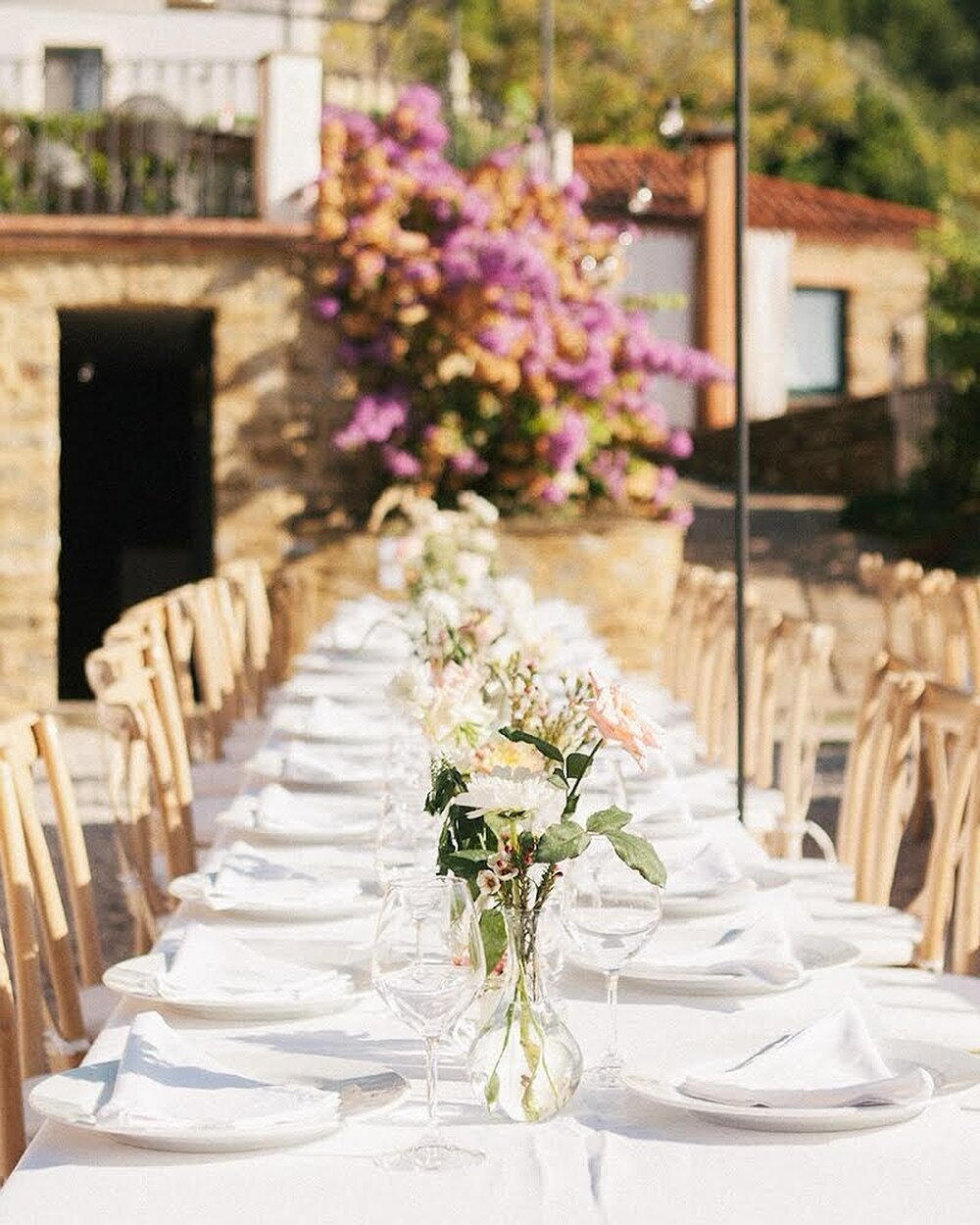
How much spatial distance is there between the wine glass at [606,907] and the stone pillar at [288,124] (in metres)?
8.70

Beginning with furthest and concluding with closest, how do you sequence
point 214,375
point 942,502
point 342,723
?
point 942,502 → point 214,375 → point 342,723

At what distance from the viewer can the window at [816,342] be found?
24000 mm

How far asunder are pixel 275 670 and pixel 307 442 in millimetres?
Result: 2589

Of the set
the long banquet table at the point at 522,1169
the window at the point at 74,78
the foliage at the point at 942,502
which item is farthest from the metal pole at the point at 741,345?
the window at the point at 74,78

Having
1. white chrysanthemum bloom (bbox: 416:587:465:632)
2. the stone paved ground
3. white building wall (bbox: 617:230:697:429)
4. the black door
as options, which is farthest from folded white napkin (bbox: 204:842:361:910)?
white building wall (bbox: 617:230:697:429)

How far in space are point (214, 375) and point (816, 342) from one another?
1490cm

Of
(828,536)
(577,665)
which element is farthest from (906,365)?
(577,665)

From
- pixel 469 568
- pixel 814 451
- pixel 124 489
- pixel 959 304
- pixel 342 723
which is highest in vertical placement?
pixel 959 304

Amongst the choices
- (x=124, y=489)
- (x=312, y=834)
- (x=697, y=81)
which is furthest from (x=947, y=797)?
(x=697, y=81)

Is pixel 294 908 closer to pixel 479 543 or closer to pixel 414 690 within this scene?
pixel 414 690

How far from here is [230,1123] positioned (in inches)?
72.9

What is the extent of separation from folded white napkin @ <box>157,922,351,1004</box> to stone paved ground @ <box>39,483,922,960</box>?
3002 mm

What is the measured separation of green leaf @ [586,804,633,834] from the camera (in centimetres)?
202

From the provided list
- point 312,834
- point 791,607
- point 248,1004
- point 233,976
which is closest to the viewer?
point 248,1004
